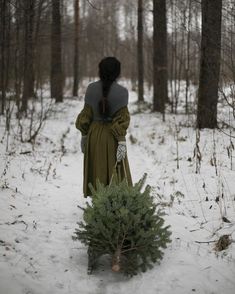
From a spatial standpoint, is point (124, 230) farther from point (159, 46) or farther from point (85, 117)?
point (159, 46)

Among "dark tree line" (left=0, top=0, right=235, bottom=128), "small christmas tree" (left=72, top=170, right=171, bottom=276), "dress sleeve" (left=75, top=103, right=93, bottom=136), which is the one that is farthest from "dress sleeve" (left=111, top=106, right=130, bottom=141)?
"dark tree line" (left=0, top=0, right=235, bottom=128)

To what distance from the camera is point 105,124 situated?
4926mm

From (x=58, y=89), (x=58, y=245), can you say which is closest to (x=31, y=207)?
(x=58, y=245)

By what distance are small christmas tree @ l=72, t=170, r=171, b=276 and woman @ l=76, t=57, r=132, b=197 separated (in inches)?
37.0

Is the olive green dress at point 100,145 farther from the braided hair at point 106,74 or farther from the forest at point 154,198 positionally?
the forest at point 154,198

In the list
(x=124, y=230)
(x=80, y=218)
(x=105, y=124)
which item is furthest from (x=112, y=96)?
(x=80, y=218)

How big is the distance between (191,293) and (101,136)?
2189 mm

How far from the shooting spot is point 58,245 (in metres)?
4.51

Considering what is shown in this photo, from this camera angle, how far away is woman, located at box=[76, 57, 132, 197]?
15.3 ft

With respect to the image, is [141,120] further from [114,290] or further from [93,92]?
[114,290]

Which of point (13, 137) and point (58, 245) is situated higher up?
point (13, 137)

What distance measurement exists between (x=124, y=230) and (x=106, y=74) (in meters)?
1.89

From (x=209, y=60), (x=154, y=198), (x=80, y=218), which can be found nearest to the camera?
(x=80, y=218)

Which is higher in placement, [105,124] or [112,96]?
[112,96]
